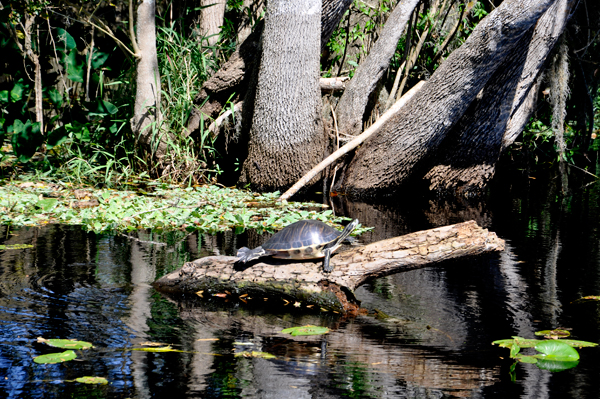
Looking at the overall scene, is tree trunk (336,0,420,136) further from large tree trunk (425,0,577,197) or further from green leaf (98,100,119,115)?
green leaf (98,100,119,115)

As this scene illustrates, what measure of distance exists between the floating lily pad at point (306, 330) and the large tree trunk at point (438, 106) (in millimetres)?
5982

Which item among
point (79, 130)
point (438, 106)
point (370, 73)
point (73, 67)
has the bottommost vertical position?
point (79, 130)

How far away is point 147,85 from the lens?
9156mm

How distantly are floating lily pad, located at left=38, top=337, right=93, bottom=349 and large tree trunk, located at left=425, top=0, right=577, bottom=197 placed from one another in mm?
7399

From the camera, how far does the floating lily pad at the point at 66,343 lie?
321 cm

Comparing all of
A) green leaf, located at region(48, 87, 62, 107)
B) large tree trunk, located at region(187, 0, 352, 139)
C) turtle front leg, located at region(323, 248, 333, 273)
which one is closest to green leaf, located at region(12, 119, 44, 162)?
green leaf, located at region(48, 87, 62, 107)

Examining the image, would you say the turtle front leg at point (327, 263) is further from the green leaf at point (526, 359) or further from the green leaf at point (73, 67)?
the green leaf at point (73, 67)

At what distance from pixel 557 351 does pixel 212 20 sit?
9.08 meters

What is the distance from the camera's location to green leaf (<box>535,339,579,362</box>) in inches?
126

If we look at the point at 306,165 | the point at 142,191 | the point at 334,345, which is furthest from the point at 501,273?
the point at 142,191

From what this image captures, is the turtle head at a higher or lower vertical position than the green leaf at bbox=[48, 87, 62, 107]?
lower

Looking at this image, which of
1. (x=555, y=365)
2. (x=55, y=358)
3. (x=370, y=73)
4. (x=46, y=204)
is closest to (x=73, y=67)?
(x=46, y=204)

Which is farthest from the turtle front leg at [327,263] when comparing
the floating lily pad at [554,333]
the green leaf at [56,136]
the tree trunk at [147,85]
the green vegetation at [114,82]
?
the green leaf at [56,136]

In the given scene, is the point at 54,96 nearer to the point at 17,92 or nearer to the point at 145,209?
the point at 17,92
